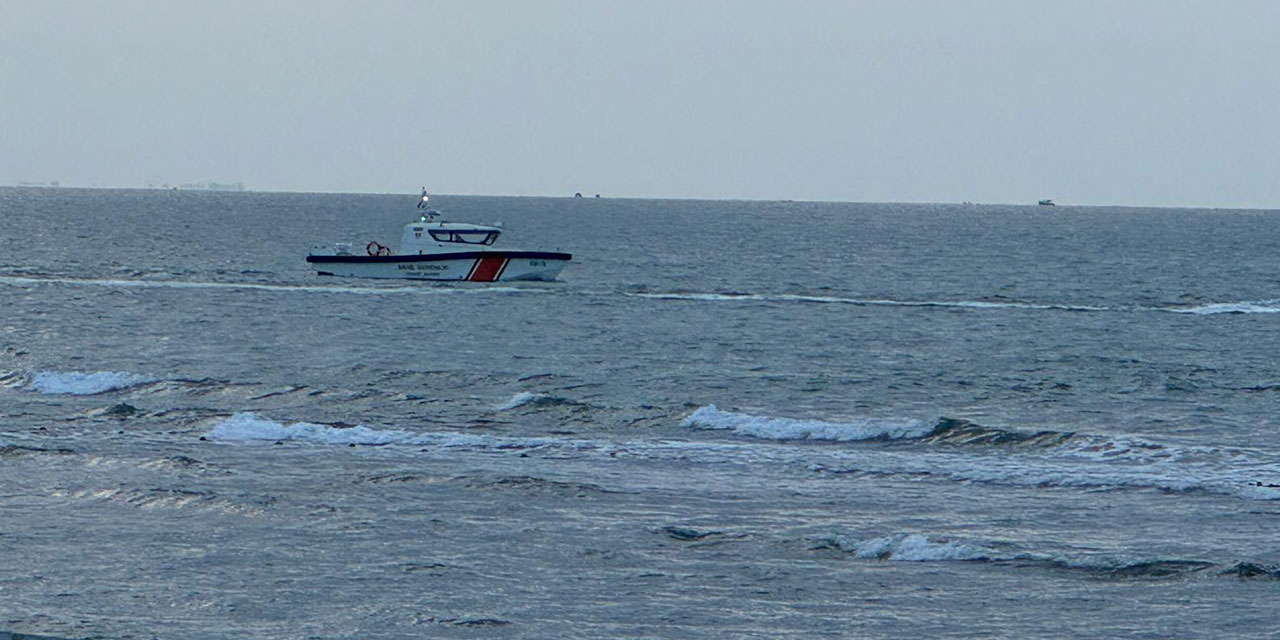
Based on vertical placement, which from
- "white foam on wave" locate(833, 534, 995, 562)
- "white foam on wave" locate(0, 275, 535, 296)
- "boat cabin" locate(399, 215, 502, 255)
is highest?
"boat cabin" locate(399, 215, 502, 255)

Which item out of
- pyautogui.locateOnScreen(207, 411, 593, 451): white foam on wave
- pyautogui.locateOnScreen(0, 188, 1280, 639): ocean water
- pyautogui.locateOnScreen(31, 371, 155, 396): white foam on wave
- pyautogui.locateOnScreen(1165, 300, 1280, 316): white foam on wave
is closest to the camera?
pyautogui.locateOnScreen(0, 188, 1280, 639): ocean water

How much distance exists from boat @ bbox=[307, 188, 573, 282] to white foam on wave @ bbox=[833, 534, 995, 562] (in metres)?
46.3

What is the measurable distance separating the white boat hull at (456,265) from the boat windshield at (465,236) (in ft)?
3.01

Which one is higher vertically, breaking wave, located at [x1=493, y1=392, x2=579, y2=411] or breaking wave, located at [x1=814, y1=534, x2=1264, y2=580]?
breaking wave, located at [x1=814, y1=534, x2=1264, y2=580]

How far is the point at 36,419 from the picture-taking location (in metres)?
26.1

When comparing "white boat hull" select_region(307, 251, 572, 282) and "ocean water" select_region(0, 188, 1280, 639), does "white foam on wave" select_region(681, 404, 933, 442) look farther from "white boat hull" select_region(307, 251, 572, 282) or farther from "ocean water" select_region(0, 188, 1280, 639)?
"white boat hull" select_region(307, 251, 572, 282)

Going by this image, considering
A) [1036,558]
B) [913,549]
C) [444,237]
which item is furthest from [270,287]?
[1036,558]

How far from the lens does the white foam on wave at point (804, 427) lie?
83.8 feet

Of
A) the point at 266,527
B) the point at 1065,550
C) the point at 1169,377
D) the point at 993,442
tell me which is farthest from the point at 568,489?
the point at 1169,377

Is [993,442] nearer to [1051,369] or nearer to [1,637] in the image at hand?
[1051,369]

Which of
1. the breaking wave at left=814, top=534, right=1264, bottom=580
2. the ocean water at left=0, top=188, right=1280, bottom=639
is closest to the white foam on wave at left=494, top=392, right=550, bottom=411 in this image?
the ocean water at left=0, top=188, right=1280, bottom=639

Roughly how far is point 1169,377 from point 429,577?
78.4 ft

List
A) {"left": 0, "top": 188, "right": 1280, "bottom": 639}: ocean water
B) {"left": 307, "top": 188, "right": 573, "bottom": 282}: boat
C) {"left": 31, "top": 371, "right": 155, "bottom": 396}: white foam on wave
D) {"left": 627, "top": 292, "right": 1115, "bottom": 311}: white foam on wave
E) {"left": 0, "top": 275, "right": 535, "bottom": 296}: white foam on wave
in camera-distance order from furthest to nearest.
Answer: {"left": 307, "top": 188, "right": 573, "bottom": 282}: boat
{"left": 0, "top": 275, "right": 535, "bottom": 296}: white foam on wave
{"left": 627, "top": 292, "right": 1115, "bottom": 311}: white foam on wave
{"left": 31, "top": 371, "right": 155, "bottom": 396}: white foam on wave
{"left": 0, "top": 188, "right": 1280, "bottom": 639}: ocean water

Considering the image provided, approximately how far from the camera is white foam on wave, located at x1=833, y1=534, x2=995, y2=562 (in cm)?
1628
